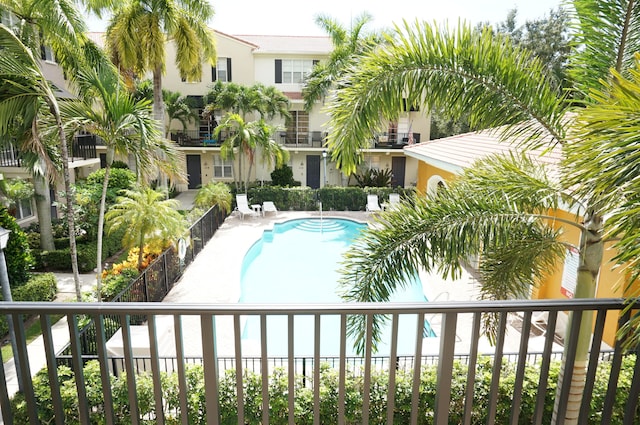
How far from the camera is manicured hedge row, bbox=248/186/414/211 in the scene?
2205cm

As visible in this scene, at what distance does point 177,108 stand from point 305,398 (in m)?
23.2

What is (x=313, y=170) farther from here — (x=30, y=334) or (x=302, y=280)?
(x=30, y=334)

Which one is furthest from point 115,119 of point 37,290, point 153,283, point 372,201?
point 372,201

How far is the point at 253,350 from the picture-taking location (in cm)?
816

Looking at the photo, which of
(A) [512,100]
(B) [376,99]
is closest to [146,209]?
(B) [376,99]

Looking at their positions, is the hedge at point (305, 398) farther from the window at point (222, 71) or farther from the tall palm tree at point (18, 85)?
the window at point (222, 71)

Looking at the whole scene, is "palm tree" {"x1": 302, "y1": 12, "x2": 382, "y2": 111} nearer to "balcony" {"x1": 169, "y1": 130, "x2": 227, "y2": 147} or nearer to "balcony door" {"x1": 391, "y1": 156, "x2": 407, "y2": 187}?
"balcony" {"x1": 169, "y1": 130, "x2": 227, "y2": 147}

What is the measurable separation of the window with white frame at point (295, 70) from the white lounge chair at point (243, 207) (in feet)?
31.7

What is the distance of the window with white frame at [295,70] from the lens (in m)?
26.9

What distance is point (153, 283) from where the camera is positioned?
1027 centimetres

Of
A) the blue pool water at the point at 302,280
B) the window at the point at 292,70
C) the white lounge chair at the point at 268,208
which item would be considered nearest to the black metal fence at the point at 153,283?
the blue pool water at the point at 302,280

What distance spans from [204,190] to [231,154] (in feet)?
10.6

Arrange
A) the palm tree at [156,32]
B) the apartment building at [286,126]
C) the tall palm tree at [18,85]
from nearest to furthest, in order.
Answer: the tall palm tree at [18,85] < the palm tree at [156,32] < the apartment building at [286,126]

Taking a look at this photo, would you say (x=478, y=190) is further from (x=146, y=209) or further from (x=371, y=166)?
(x=371, y=166)
